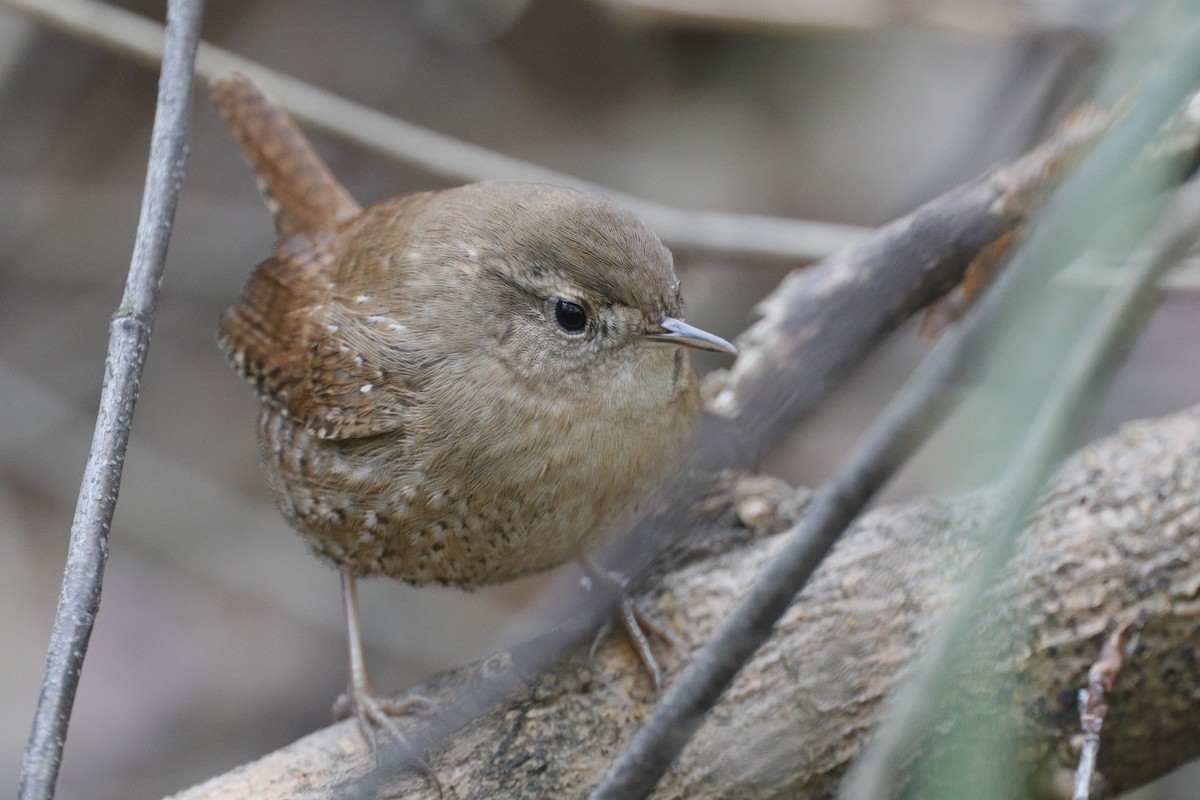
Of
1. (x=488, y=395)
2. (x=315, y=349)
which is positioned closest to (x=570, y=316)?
(x=488, y=395)

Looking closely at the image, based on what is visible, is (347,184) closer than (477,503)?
No

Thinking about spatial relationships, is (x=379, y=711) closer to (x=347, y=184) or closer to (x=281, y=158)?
(x=281, y=158)

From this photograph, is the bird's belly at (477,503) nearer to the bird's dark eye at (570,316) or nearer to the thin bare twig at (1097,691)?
the bird's dark eye at (570,316)

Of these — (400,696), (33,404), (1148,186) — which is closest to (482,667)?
(400,696)

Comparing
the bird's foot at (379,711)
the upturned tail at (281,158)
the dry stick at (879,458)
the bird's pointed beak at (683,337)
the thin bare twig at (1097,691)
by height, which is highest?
the upturned tail at (281,158)

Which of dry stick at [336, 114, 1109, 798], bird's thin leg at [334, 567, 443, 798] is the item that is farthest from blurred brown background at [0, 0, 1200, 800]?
bird's thin leg at [334, 567, 443, 798]

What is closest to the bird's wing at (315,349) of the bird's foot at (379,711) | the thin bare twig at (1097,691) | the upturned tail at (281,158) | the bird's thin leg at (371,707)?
the upturned tail at (281,158)
